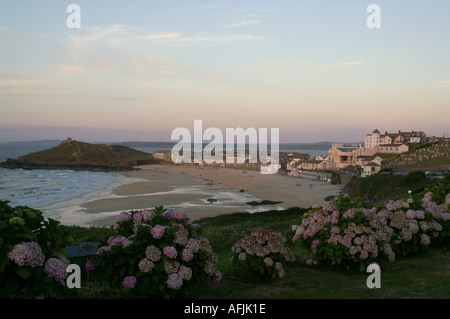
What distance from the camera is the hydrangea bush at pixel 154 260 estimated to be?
550cm

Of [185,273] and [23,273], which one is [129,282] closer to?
[185,273]

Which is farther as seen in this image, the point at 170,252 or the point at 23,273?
the point at 170,252

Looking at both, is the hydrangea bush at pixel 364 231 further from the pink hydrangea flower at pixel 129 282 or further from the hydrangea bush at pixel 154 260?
the pink hydrangea flower at pixel 129 282

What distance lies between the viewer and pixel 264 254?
7.21 meters

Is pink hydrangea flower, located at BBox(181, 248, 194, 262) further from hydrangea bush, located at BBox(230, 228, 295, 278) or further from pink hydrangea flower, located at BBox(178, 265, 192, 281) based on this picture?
hydrangea bush, located at BBox(230, 228, 295, 278)

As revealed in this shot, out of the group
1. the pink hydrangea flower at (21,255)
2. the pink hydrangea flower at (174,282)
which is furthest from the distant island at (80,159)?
the pink hydrangea flower at (21,255)

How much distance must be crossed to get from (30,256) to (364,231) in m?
6.10

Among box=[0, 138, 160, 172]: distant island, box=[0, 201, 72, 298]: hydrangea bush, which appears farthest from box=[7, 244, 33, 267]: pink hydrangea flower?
box=[0, 138, 160, 172]: distant island

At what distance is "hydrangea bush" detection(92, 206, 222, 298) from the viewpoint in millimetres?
5496

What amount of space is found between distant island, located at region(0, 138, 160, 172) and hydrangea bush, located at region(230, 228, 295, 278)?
310 feet

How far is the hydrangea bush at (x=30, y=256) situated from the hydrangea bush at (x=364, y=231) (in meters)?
5.18

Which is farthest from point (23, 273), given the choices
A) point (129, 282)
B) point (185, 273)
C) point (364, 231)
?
point (364, 231)

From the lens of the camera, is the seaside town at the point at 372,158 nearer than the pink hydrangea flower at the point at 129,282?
No
